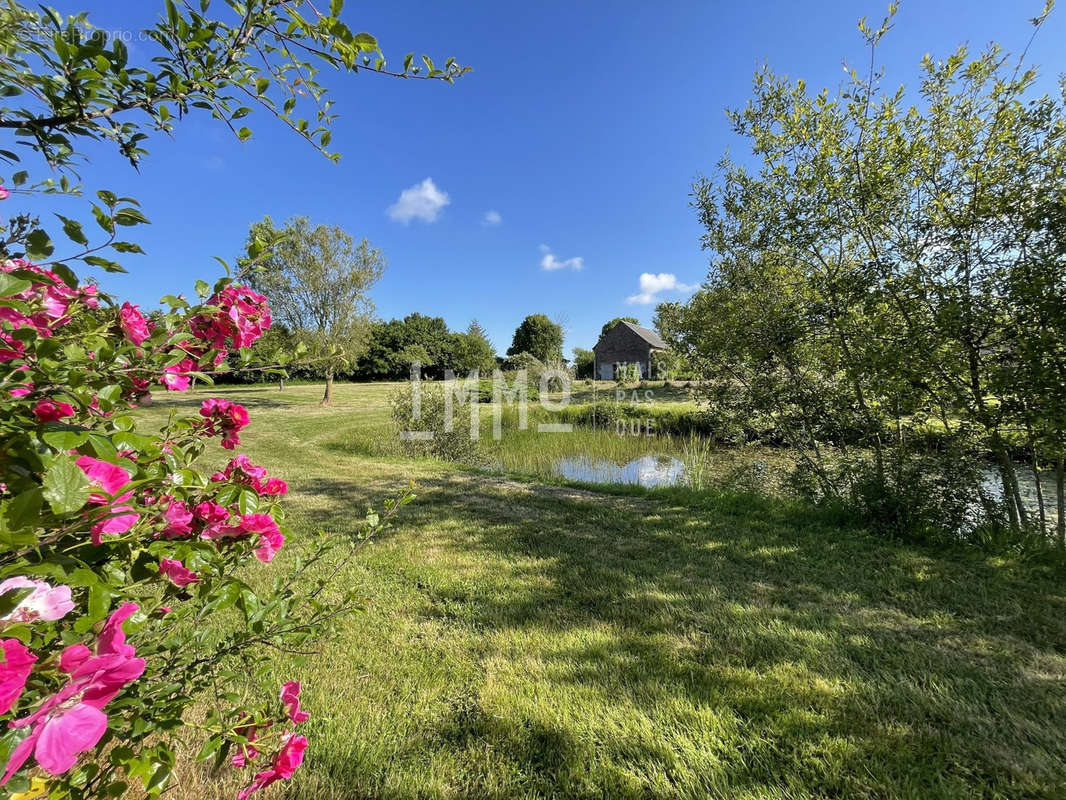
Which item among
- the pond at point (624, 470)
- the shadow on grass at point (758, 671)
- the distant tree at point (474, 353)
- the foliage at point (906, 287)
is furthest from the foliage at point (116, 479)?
the distant tree at point (474, 353)

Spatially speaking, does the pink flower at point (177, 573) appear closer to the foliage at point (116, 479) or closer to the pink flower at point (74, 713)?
the foliage at point (116, 479)

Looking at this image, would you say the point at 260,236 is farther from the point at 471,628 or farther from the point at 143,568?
the point at 471,628

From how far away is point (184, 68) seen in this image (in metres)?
0.99

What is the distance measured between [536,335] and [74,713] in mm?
40113

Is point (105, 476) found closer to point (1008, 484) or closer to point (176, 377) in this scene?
point (176, 377)

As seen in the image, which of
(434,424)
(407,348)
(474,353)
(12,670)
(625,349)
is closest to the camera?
(12,670)

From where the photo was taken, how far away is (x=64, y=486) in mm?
542

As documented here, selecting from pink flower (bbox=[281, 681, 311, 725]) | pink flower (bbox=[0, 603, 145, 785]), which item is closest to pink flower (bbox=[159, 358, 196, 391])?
pink flower (bbox=[0, 603, 145, 785])

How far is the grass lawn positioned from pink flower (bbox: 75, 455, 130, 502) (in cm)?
155

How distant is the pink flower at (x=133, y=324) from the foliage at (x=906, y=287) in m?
4.88

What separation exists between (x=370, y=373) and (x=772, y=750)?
3503cm

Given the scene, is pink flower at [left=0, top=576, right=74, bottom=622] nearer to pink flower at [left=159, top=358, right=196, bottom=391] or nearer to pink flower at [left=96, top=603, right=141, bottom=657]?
pink flower at [left=96, top=603, right=141, bottom=657]

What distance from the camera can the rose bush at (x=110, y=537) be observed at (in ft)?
1.72

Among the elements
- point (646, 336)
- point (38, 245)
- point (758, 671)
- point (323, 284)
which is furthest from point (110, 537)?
point (646, 336)
